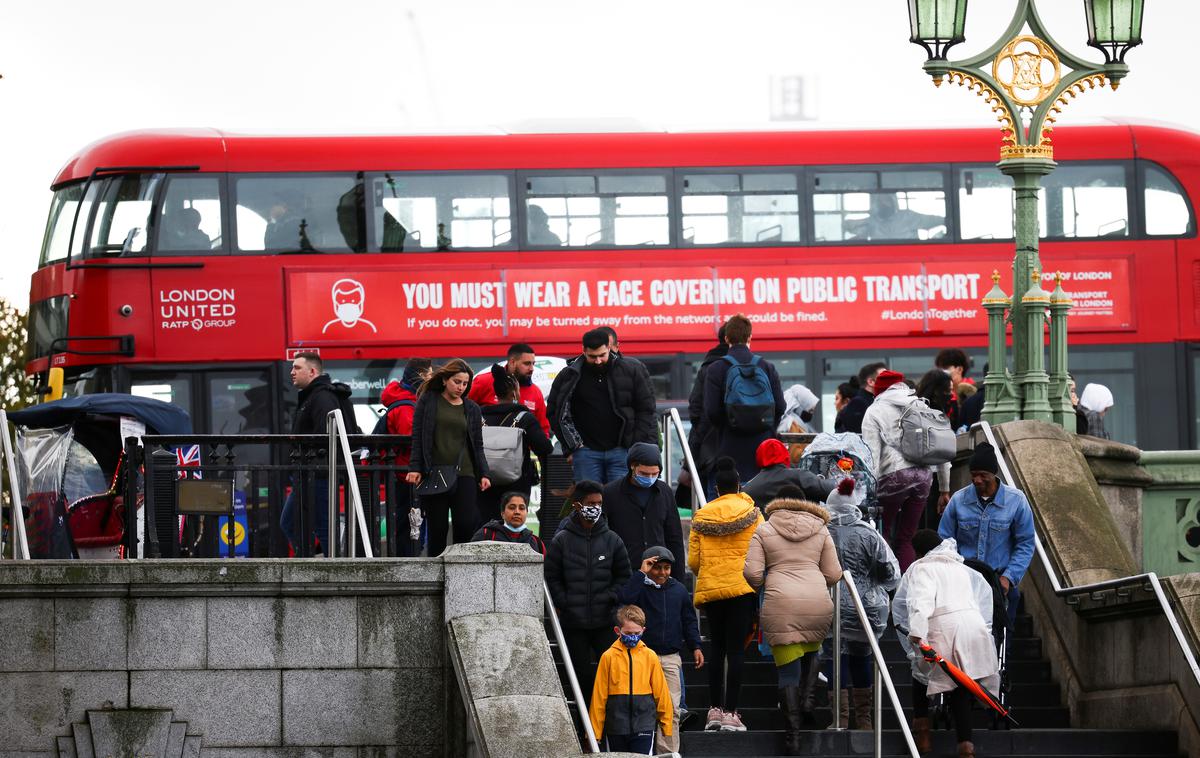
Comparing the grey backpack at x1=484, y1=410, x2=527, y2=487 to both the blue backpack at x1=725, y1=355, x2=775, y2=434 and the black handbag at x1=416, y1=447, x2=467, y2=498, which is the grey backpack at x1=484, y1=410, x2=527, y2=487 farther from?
the blue backpack at x1=725, y1=355, x2=775, y2=434

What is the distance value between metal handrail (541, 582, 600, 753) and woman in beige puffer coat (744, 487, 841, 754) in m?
1.19

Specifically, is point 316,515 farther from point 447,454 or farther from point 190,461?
point 447,454

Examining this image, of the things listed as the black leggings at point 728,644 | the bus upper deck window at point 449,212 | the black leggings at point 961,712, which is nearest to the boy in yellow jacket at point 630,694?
the black leggings at point 728,644

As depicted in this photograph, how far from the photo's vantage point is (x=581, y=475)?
1523 centimetres

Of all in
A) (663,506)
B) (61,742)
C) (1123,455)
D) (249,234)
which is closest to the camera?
(61,742)

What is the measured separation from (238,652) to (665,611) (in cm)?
251

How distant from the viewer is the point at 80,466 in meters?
15.6

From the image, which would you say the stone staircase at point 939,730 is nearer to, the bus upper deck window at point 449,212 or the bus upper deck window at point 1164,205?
the bus upper deck window at point 449,212

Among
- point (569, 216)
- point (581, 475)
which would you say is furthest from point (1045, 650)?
point (569, 216)

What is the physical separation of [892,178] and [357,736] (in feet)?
43.9

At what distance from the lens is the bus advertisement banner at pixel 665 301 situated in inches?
917

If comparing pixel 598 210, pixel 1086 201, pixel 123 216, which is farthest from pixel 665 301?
pixel 123 216

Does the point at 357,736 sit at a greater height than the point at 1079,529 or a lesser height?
lesser

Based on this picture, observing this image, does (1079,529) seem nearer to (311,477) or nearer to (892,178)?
(311,477)
